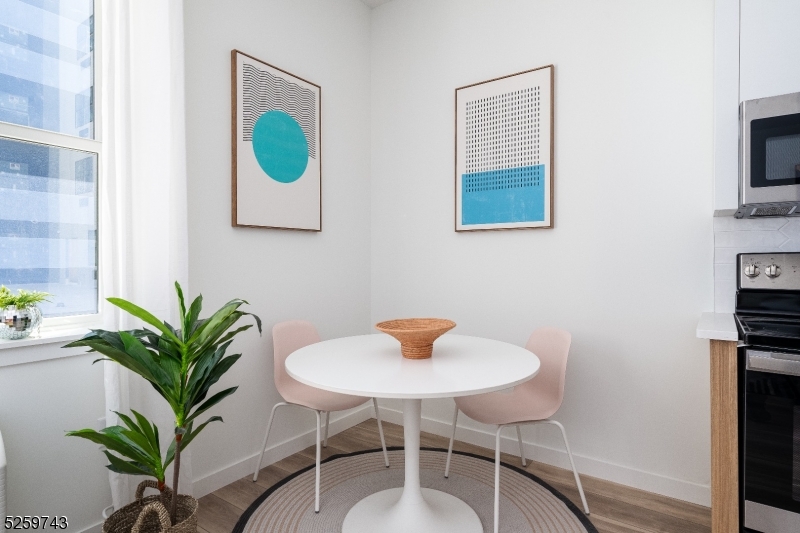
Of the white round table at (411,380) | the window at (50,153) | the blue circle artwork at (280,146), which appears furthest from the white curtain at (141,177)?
the white round table at (411,380)

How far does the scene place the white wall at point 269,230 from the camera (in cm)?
220

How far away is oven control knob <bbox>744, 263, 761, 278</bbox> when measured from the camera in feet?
6.39

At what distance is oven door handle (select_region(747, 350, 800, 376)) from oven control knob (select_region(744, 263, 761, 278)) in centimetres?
69

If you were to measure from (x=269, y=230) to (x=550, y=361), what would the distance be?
5.61 feet

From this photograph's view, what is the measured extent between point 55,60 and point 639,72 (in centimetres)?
270

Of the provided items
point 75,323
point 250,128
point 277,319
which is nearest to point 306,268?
point 277,319

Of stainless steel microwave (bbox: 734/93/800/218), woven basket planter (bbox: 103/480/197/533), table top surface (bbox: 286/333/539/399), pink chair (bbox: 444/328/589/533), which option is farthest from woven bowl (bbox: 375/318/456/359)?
stainless steel microwave (bbox: 734/93/800/218)

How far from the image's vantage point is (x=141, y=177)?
189cm

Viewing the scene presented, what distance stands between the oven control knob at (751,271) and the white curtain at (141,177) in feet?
8.36

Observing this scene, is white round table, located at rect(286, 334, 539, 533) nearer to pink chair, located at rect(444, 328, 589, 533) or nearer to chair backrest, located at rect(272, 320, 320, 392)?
pink chair, located at rect(444, 328, 589, 533)

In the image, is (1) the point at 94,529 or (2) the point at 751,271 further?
(2) the point at 751,271

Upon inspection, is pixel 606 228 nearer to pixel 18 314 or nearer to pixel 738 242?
pixel 738 242

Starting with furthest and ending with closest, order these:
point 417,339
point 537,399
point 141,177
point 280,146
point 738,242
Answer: point 280,146, point 537,399, point 738,242, point 141,177, point 417,339

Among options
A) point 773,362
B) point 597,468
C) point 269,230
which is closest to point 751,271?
point 773,362
